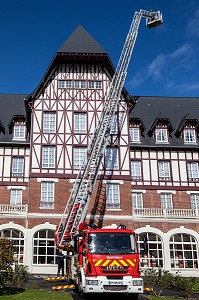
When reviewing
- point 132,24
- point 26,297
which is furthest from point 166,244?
point 132,24

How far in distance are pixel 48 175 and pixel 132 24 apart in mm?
15161

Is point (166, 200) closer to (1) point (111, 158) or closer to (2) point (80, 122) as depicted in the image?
(1) point (111, 158)

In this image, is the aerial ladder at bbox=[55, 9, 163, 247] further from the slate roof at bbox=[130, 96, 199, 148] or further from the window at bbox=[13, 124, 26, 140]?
the window at bbox=[13, 124, 26, 140]

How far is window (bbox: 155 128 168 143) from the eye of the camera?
31339 mm

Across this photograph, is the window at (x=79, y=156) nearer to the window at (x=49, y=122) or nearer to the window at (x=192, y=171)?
the window at (x=49, y=122)

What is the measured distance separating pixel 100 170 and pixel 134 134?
5932mm

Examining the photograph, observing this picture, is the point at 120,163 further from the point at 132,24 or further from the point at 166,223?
the point at 132,24

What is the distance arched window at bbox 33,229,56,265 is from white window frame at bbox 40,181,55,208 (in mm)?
2000

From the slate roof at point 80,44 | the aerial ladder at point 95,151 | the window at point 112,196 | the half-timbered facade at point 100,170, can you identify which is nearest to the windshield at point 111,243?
the aerial ladder at point 95,151

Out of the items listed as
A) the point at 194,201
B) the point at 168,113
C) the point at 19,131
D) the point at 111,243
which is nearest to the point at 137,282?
the point at 111,243

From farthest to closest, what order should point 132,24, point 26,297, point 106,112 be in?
point 132,24, point 106,112, point 26,297

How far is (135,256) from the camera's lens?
1295cm

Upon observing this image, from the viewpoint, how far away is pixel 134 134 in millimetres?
31391

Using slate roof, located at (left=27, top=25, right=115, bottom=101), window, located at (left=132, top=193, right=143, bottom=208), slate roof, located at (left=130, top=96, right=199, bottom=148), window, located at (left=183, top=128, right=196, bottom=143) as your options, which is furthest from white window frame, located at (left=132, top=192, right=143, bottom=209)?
slate roof, located at (left=27, top=25, right=115, bottom=101)
